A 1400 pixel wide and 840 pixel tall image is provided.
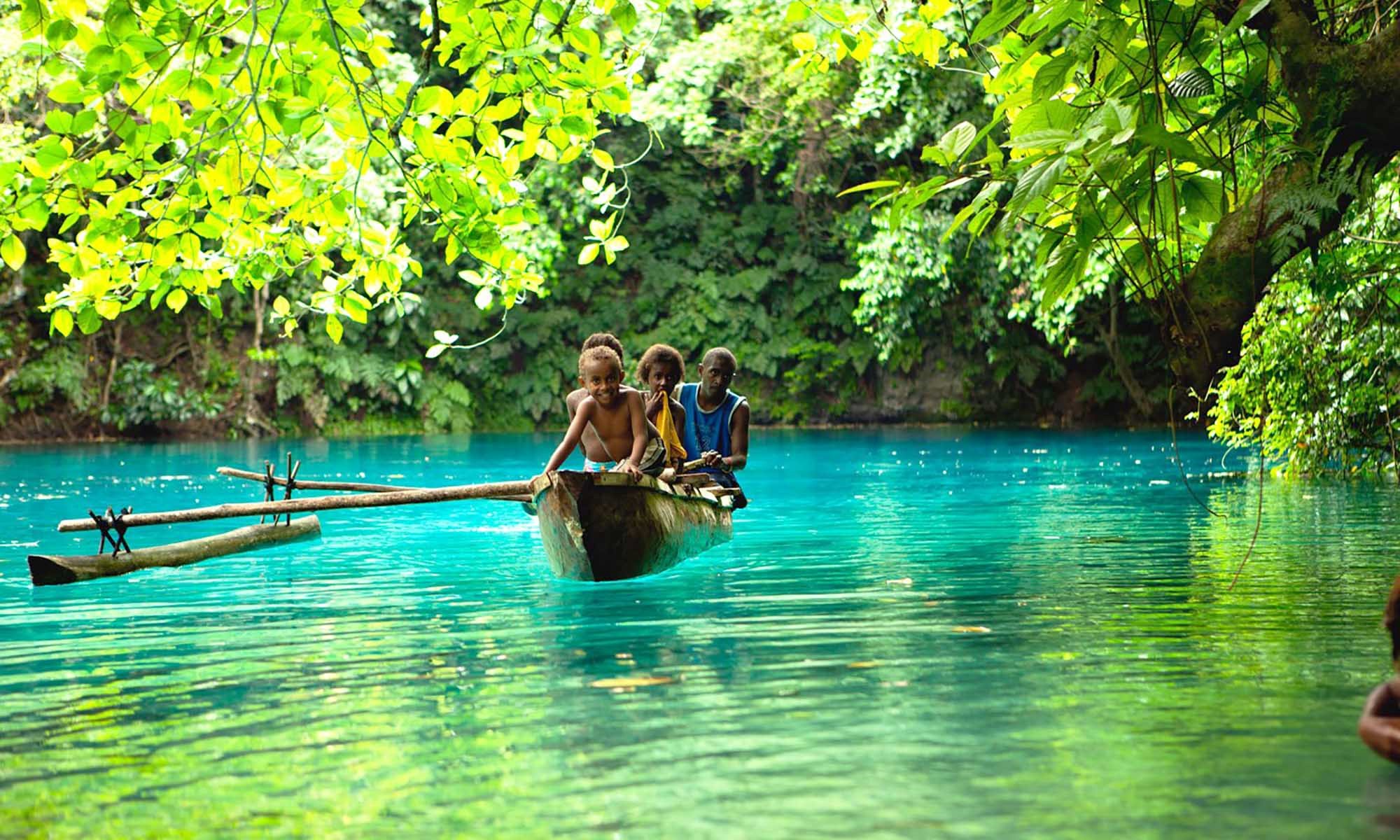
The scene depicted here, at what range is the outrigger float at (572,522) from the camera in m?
8.30

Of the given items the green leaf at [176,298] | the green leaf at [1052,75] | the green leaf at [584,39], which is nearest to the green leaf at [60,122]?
the green leaf at [176,298]

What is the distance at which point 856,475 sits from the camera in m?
18.1

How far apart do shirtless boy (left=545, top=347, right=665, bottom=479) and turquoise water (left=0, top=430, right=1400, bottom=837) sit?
77cm

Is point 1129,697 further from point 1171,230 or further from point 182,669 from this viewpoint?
point 182,669

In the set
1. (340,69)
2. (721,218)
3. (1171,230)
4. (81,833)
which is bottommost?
(81,833)

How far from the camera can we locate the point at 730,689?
5.35m

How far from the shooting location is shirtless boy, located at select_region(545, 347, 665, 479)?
919 cm

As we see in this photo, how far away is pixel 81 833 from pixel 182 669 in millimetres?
2374

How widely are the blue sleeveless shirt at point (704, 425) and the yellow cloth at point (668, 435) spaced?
3.05ft

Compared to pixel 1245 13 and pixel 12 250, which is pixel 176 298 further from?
pixel 1245 13

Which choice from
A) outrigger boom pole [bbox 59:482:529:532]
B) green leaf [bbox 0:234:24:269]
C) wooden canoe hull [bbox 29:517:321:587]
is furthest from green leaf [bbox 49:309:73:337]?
outrigger boom pole [bbox 59:482:529:532]

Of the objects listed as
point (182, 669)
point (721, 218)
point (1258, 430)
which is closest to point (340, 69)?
point (182, 669)

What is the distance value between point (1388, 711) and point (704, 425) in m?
7.44

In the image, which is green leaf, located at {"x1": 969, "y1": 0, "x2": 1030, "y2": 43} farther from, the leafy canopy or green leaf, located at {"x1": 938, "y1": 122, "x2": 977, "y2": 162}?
the leafy canopy
